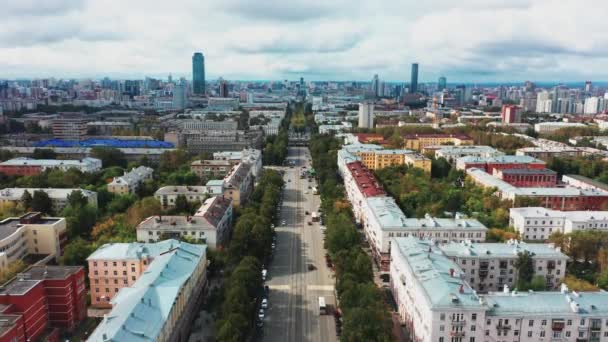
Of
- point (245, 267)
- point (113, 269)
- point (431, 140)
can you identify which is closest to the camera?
point (245, 267)

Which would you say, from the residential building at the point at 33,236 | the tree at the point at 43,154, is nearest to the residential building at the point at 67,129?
the tree at the point at 43,154

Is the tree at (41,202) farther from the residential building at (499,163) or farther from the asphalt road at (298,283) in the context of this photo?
the residential building at (499,163)

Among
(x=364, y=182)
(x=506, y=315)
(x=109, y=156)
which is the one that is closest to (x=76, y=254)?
(x=506, y=315)

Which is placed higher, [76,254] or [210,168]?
[210,168]

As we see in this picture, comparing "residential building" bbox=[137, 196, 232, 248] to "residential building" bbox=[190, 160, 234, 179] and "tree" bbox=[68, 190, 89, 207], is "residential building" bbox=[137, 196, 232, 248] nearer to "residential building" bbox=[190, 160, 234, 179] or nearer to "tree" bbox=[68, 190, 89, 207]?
"tree" bbox=[68, 190, 89, 207]

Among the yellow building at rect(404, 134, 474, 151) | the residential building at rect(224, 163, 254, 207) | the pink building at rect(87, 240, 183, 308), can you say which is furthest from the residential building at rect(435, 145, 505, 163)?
the pink building at rect(87, 240, 183, 308)

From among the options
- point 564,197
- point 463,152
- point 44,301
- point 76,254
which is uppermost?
point 463,152

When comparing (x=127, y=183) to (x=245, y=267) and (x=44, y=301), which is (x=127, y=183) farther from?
(x=245, y=267)

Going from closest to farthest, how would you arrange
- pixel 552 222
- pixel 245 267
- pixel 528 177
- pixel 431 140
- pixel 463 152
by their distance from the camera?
pixel 245 267, pixel 552 222, pixel 528 177, pixel 463 152, pixel 431 140
